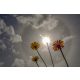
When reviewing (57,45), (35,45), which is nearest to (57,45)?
(57,45)

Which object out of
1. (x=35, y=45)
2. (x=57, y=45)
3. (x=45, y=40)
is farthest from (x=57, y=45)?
(x=35, y=45)

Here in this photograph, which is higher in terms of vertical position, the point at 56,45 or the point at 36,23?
the point at 36,23

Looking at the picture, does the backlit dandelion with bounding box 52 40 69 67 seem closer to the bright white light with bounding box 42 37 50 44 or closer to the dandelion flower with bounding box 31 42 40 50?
the bright white light with bounding box 42 37 50 44

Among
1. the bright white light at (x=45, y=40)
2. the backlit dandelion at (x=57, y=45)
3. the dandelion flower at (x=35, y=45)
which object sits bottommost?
the backlit dandelion at (x=57, y=45)

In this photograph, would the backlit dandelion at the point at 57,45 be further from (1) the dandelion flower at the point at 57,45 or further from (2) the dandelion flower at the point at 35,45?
(2) the dandelion flower at the point at 35,45

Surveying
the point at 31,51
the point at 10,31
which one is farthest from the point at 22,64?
the point at 10,31

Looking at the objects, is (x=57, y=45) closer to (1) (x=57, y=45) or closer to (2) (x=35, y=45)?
(1) (x=57, y=45)

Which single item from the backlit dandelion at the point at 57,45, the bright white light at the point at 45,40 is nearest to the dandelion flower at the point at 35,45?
the bright white light at the point at 45,40

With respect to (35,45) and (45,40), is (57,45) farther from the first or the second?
(35,45)

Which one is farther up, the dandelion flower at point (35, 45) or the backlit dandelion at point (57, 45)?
the dandelion flower at point (35, 45)
